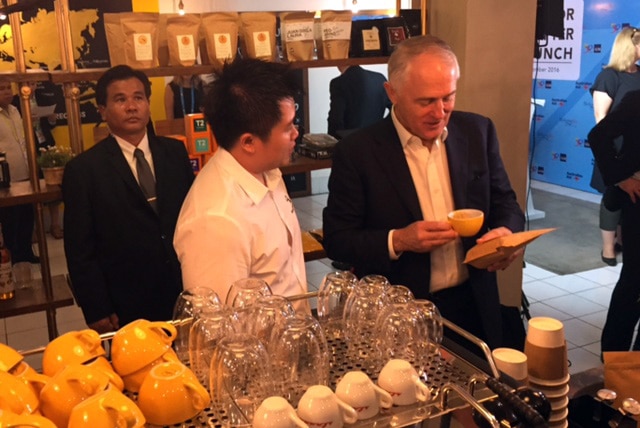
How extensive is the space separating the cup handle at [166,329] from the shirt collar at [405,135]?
1283 mm

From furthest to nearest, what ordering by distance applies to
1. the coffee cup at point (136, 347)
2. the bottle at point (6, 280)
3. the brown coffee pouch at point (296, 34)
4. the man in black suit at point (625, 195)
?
the man in black suit at point (625, 195) < the brown coffee pouch at point (296, 34) < the bottle at point (6, 280) < the coffee cup at point (136, 347)

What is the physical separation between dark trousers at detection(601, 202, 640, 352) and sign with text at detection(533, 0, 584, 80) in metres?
4.74

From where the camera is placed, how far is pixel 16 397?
1.13m

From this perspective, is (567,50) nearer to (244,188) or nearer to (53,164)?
(53,164)

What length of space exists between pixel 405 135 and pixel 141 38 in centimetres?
146

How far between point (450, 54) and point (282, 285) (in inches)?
40.2

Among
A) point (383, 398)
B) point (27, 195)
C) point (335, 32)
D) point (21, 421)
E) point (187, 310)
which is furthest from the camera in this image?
point (335, 32)

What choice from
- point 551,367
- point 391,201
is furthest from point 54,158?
point 551,367

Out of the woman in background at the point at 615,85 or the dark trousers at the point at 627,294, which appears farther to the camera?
the woman in background at the point at 615,85

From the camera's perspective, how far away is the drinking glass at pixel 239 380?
125cm

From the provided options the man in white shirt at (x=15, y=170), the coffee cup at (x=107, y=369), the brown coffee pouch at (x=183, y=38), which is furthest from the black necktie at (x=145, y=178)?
the man in white shirt at (x=15, y=170)

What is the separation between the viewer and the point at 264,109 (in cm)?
187

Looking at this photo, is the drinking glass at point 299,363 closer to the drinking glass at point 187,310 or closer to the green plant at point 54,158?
the drinking glass at point 187,310

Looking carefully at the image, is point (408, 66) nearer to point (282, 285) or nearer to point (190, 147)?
point (282, 285)
